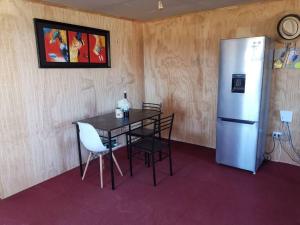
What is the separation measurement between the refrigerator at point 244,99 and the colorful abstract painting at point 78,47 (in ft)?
6.25

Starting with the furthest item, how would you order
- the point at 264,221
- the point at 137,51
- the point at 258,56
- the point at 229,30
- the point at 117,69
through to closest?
the point at 137,51
the point at 117,69
the point at 229,30
the point at 258,56
the point at 264,221

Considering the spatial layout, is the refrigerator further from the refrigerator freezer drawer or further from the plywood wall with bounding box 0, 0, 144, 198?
the plywood wall with bounding box 0, 0, 144, 198

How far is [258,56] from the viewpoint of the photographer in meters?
2.65

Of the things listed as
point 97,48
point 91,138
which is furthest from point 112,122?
point 97,48

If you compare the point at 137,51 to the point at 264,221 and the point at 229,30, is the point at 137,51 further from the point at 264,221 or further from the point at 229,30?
the point at 264,221

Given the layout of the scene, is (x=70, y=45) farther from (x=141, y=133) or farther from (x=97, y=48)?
(x=141, y=133)

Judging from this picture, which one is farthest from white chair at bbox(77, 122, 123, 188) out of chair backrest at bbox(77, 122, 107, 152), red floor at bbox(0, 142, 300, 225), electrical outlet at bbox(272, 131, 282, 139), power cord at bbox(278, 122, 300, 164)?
power cord at bbox(278, 122, 300, 164)

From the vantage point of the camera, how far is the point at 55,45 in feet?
9.46

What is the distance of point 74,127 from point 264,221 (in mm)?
2589

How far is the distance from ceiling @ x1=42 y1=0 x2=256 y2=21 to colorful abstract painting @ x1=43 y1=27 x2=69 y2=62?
0.35 meters

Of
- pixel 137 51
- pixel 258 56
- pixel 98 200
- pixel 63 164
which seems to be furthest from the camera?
pixel 137 51

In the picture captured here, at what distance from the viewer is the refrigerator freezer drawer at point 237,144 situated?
287 centimetres

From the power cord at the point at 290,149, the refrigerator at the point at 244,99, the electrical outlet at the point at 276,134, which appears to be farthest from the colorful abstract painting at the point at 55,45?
the power cord at the point at 290,149

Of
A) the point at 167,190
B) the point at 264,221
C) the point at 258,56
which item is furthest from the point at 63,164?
the point at 258,56
